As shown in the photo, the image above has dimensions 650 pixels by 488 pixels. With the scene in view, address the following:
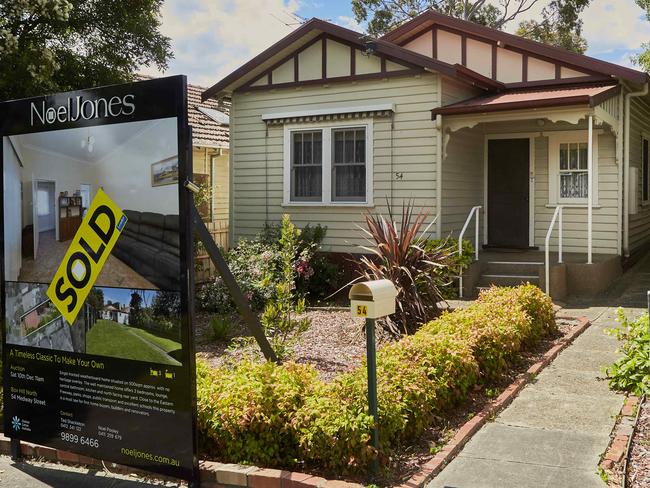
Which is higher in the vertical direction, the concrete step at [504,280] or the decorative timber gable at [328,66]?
the decorative timber gable at [328,66]

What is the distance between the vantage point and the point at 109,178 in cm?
480

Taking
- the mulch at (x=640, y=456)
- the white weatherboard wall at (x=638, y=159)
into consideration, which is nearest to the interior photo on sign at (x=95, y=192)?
the mulch at (x=640, y=456)

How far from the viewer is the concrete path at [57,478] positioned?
4973 mm

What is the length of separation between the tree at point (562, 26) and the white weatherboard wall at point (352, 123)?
22.6 m

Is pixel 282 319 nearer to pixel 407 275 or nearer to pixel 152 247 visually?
pixel 407 275

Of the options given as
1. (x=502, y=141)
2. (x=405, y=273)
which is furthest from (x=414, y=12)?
(x=405, y=273)

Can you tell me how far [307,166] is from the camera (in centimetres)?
1415

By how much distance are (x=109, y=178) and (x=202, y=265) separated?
9.40 m

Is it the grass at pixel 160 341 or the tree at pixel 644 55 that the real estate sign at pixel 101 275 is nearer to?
the grass at pixel 160 341

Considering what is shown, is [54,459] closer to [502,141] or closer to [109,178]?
[109,178]

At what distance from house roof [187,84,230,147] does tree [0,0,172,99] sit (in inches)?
244

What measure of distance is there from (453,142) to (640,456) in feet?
30.8

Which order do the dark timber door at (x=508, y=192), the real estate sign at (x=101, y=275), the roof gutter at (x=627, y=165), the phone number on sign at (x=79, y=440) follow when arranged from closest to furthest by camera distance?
the real estate sign at (x=101, y=275)
the phone number on sign at (x=79, y=440)
the roof gutter at (x=627, y=165)
the dark timber door at (x=508, y=192)

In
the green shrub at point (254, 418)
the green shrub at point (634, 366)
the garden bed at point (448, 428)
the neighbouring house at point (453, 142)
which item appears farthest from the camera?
the neighbouring house at point (453, 142)
